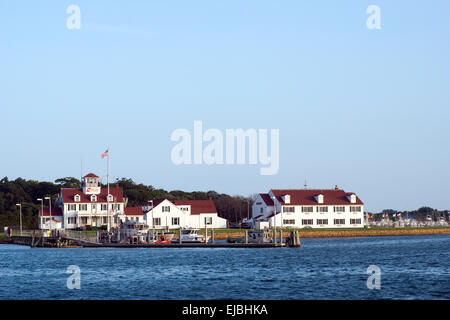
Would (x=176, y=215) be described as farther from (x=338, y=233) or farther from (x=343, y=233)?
(x=343, y=233)

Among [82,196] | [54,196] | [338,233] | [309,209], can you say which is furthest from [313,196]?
[54,196]

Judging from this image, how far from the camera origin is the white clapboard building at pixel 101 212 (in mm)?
117500

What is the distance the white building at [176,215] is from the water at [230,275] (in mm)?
36151

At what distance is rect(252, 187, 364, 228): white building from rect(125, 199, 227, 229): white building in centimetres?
849

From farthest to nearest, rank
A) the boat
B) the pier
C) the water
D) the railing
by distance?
the railing < the boat < the pier < the water

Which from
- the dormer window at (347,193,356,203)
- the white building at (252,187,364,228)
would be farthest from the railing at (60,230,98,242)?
the dormer window at (347,193,356,203)

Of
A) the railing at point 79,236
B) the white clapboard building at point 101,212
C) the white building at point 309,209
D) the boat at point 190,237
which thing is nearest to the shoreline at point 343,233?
the white building at point 309,209

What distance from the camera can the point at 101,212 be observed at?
119562 millimetres

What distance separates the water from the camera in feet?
140

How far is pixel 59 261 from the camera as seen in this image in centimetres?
7006

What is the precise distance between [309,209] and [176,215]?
949 inches

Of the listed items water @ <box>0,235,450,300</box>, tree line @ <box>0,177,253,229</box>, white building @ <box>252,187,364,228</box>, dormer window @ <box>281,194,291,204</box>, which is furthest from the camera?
tree line @ <box>0,177,253,229</box>

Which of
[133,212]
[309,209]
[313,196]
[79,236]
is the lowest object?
[79,236]

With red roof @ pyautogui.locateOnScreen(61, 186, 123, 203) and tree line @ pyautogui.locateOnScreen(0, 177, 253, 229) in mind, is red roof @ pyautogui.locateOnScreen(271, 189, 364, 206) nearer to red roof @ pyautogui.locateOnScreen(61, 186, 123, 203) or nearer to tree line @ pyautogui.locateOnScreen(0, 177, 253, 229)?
tree line @ pyautogui.locateOnScreen(0, 177, 253, 229)
